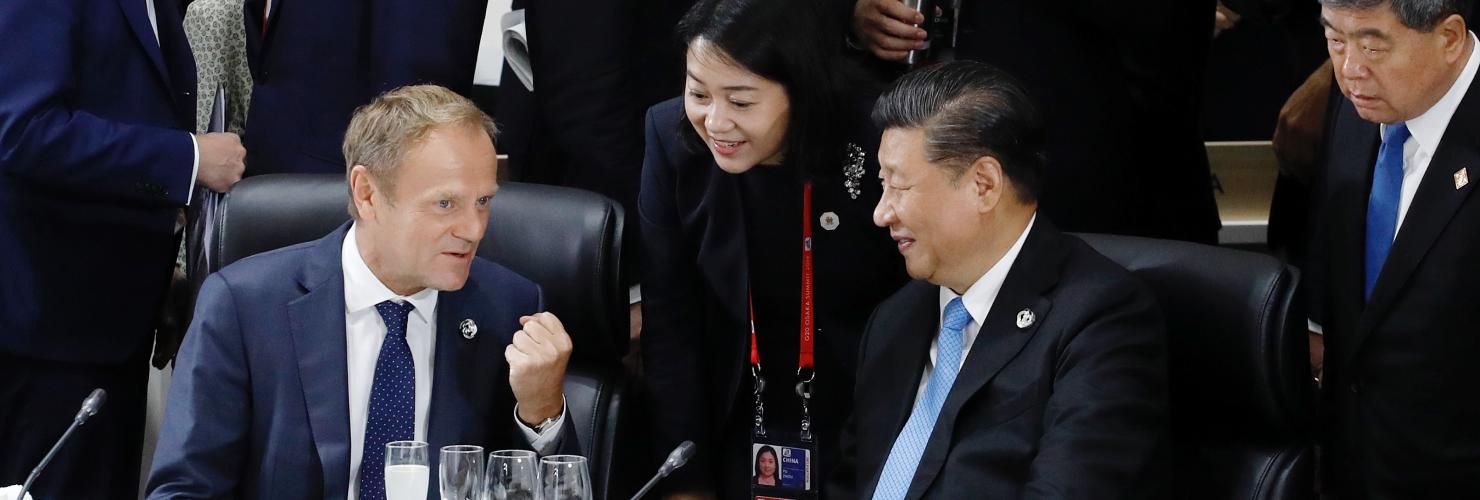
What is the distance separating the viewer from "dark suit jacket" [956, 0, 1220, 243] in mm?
3287

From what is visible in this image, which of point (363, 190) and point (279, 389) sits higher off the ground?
point (363, 190)

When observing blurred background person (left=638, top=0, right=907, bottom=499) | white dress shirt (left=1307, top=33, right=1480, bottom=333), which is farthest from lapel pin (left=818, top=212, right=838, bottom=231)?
white dress shirt (left=1307, top=33, right=1480, bottom=333)

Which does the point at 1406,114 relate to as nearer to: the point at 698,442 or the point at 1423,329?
the point at 1423,329

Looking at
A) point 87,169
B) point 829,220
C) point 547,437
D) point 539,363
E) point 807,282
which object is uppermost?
point 87,169

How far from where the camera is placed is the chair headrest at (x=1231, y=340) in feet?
7.86

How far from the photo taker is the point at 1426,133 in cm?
281

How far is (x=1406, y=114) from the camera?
2801mm

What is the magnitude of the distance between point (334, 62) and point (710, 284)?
96 centimetres

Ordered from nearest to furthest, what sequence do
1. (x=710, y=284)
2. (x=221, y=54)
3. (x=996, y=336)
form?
(x=996, y=336), (x=710, y=284), (x=221, y=54)

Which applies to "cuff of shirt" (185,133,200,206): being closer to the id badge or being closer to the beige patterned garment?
the beige patterned garment

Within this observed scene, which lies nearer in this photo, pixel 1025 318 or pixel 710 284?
pixel 1025 318

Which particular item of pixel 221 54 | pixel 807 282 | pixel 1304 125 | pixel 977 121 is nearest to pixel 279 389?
pixel 807 282

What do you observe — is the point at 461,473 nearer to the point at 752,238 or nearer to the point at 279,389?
the point at 279,389

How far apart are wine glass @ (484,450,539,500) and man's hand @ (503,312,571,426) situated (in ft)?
1.34
